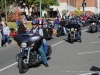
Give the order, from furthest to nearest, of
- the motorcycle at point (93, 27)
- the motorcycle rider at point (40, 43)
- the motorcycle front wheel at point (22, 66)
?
the motorcycle at point (93, 27) < the motorcycle rider at point (40, 43) < the motorcycle front wheel at point (22, 66)

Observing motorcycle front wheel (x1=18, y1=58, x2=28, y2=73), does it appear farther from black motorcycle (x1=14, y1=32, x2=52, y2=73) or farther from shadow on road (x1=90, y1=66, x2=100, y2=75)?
shadow on road (x1=90, y1=66, x2=100, y2=75)

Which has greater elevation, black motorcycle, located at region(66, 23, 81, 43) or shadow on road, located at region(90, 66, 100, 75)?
black motorcycle, located at region(66, 23, 81, 43)

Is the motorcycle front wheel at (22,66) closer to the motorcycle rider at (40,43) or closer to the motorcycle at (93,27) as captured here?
the motorcycle rider at (40,43)

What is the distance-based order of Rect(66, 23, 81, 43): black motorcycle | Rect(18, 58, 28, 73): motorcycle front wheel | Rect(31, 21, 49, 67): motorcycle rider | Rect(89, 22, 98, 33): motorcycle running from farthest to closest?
Rect(89, 22, 98, 33): motorcycle < Rect(66, 23, 81, 43): black motorcycle < Rect(31, 21, 49, 67): motorcycle rider < Rect(18, 58, 28, 73): motorcycle front wheel

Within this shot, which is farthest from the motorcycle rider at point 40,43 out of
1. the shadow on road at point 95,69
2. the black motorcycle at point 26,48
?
the shadow on road at point 95,69

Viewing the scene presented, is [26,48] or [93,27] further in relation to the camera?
[93,27]

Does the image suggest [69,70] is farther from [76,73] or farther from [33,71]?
[33,71]

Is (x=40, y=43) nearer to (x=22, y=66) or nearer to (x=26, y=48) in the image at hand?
(x=26, y=48)

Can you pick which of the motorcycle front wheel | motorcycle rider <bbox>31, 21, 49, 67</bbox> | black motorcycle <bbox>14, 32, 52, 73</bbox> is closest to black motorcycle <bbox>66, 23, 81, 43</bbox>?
motorcycle rider <bbox>31, 21, 49, 67</bbox>

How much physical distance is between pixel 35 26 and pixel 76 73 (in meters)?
2.55

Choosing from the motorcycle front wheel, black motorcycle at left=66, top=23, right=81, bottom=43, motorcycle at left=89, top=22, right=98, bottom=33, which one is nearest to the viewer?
the motorcycle front wheel

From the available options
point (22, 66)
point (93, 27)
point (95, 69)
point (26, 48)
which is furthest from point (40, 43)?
point (93, 27)

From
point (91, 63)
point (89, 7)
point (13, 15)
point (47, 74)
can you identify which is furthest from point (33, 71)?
point (89, 7)

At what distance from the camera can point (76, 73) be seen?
9156mm
